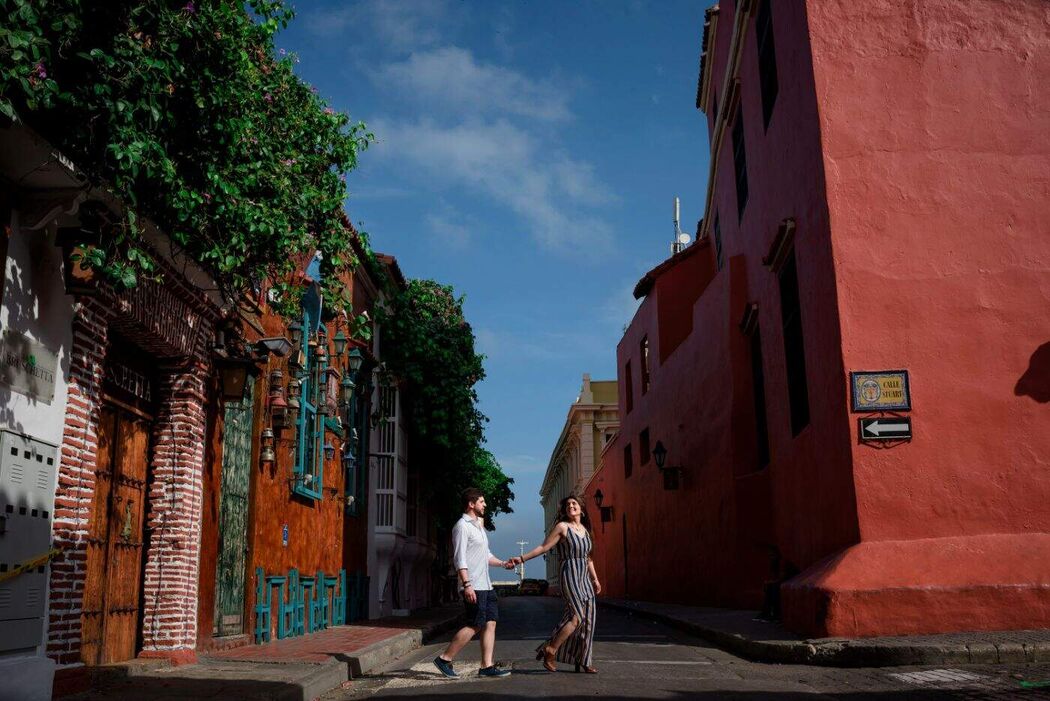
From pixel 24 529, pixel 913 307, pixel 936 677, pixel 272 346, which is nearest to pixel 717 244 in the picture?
pixel 913 307

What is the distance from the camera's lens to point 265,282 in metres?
10.8

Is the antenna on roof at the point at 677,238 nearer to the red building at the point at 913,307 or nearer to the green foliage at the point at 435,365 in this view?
the green foliage at the point at 435,365

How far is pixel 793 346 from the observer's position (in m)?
12.2

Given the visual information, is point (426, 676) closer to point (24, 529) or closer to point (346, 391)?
point (24, 529)

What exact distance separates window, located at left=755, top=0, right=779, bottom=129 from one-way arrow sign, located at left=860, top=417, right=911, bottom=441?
5278 mm

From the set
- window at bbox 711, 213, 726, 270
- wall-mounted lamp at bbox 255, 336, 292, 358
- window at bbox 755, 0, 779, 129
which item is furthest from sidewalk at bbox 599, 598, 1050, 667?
window at bbox 711, 213, 726, 270

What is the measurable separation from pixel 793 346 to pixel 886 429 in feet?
10.1

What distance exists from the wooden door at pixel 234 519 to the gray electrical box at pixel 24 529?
3328mm

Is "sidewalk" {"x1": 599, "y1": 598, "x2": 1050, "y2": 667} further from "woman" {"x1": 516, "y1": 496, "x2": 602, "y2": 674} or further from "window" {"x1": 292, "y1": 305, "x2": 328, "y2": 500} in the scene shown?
"window" {"x1": 292, "y1": 305, "x2": 328, "y2": 500}

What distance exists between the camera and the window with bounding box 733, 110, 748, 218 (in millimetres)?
16281

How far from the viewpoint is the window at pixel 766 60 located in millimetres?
13070

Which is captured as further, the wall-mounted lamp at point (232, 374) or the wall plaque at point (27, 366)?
the wall-mounted lamp at point (232, 374)

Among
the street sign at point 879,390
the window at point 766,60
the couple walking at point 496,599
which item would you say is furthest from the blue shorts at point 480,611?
the window at point 766,60

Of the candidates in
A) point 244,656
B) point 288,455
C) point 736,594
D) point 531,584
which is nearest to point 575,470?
point 531,584
